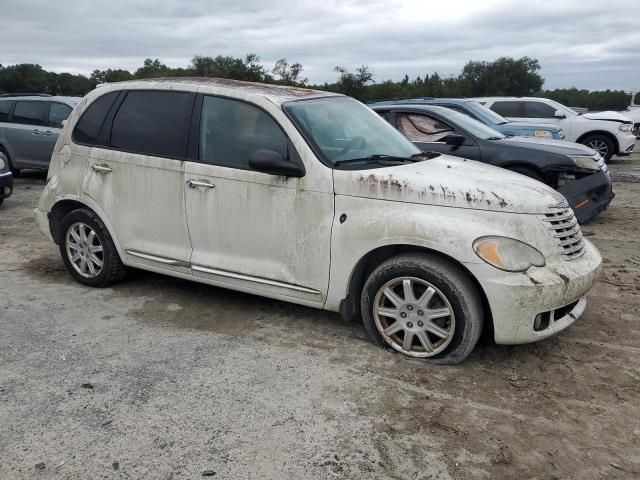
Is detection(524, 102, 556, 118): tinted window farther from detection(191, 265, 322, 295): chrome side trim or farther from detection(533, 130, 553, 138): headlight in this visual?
detection(191, 265, 322, 295): chrome side trim

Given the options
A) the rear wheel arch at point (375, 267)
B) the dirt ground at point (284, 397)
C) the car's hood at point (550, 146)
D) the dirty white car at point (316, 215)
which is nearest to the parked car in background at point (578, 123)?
the car's hood at point (550, 146)

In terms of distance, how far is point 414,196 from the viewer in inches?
152

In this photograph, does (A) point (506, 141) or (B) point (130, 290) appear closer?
(B) point (130, 290)

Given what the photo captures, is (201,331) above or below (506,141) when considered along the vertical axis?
below

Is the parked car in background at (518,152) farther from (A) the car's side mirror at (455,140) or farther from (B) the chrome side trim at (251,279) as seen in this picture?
(B) the chrome side trim at (251,279)

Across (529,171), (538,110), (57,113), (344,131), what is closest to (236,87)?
(344,131)

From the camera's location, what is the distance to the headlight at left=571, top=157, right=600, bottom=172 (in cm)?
761

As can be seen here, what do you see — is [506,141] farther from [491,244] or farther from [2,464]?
[2,464]

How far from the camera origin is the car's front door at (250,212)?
4133 millimetres

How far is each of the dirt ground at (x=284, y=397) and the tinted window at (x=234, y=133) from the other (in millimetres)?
1282

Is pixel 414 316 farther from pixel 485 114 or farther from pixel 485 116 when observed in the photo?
pixel 485 114

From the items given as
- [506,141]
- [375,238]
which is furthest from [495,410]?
[506,141]

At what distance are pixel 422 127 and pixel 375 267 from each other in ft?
15.7

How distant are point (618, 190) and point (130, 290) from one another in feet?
30.6
